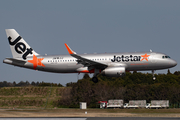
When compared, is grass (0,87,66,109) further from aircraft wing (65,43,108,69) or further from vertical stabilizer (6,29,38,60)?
aircraft wing (65,43,108,69)

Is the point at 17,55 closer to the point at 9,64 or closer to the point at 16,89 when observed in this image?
the point at 9,64

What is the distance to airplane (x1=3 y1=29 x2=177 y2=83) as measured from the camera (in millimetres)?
58031

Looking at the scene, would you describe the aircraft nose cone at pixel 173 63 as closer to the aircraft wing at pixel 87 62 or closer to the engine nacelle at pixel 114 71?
the engine nacelle at pixel 114 71

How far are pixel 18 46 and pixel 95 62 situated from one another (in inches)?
722

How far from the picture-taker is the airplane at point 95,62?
190ft

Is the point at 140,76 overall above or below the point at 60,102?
above

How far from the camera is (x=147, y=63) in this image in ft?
190

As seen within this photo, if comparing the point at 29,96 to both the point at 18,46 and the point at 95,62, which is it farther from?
the point at 95,62

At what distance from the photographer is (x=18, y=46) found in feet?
221

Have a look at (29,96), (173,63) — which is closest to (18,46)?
(173,63)

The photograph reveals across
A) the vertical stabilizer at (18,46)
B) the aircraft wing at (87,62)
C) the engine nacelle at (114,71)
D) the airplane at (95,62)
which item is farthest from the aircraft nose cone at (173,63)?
the vertical stabilizer at (18,46)

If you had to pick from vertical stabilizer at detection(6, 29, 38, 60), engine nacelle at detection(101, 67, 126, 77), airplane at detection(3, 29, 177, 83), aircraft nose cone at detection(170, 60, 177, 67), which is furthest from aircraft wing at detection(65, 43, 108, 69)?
aircraft nose cone at detection(170, 60, 177, 67)

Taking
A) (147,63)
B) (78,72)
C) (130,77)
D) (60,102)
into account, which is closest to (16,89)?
(60,102)

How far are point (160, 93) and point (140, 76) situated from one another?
3113 cm
